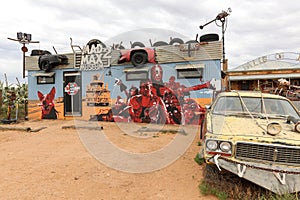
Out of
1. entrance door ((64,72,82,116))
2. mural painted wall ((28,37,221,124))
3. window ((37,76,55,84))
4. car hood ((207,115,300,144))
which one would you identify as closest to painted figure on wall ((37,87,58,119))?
mural painted wall ((28,37,221,124))

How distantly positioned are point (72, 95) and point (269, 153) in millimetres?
11080

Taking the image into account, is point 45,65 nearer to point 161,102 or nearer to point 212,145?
point 161,102

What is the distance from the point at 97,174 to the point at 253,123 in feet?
10.3

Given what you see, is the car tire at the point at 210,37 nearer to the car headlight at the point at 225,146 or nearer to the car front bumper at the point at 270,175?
the car headlight at the point at 225,146

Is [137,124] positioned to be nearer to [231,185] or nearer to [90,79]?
[90,79]

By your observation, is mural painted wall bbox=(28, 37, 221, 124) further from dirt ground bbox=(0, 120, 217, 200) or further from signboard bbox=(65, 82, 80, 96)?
dirt ground bbox=(0, 120, 217, 200)

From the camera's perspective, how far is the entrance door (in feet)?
38.6

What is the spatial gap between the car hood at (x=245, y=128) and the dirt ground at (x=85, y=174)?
110cm

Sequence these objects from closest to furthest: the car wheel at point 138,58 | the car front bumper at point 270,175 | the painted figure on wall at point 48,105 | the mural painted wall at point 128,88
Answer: the car front bumper at point 270,175, the mural painted wall at point 128,88, the car wheel at point 138,58, the painted figure on wall at point 48,105

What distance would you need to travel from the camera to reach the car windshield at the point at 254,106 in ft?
13.4

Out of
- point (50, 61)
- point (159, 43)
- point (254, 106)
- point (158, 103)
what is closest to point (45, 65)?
point (50, 61)

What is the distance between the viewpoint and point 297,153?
2779mm

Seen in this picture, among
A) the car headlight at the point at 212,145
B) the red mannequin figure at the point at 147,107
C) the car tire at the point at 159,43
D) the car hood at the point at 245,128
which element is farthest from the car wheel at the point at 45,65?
the car headlight at the point at 212,145

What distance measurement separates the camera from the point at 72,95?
1198 cm
